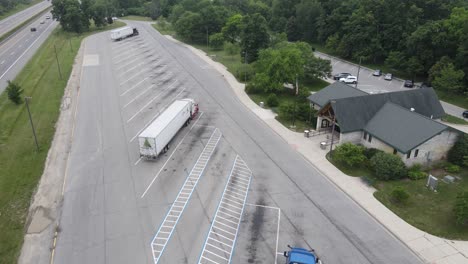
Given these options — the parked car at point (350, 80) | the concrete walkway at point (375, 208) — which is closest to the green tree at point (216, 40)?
the parked car at point (350, 80)

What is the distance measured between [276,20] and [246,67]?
161ft

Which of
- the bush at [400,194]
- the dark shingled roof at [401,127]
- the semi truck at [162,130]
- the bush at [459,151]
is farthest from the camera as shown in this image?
the bush at [459,151]

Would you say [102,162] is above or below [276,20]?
below

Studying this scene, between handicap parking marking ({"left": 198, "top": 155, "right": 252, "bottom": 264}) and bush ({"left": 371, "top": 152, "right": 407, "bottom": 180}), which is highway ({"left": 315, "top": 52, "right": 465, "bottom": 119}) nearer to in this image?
bush ({"left": 371, "top": 152, "right": 407, "bottom": 180})

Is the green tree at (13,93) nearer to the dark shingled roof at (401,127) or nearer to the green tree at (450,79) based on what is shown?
the dark shingled roof at (401,127)

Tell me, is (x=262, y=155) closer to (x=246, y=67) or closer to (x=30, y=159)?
(x=30, y=159)

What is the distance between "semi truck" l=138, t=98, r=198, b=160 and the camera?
36125 mm

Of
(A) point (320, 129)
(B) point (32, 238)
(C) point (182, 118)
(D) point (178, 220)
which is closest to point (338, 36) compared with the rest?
(A) point (320, 129)

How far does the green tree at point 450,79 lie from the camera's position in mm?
56375

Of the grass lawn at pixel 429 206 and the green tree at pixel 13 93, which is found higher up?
the green tree at pixel 13 93

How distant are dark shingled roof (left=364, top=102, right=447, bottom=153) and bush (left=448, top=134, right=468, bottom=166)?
10.8 ft

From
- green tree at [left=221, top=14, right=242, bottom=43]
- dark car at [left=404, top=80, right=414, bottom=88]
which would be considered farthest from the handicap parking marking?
green tree at [left=221, top=14, right=242, bottom=43]

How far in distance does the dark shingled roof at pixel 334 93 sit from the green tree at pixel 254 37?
1166 inches

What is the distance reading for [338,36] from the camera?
8975cm
